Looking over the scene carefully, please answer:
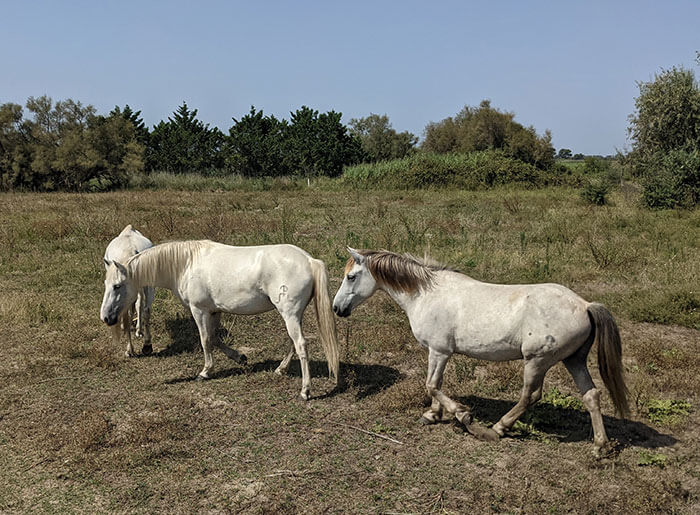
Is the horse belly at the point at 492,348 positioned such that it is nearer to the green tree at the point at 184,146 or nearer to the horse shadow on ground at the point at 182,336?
the horse shadow on ground at the point at 182,336

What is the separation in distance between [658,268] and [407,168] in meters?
21.9

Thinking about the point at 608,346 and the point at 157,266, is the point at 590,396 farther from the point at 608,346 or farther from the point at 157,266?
the point at 157,266

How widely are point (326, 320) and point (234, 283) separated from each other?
1178 millimetres

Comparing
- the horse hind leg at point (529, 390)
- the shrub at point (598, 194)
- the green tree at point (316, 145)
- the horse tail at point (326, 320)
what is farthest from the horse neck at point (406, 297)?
the green tree at point (316, 145)

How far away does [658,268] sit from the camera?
9.88 metres

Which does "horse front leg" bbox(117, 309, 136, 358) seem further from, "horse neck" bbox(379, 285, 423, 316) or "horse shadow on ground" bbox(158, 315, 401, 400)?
"horse neck" bbox(379, 285, 423, 316)

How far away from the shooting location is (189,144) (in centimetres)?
4041

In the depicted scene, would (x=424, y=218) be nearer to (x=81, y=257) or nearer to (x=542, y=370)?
(x=81, y=257)

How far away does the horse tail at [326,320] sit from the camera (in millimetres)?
5805

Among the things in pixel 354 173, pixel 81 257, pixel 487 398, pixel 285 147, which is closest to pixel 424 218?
pixel 81 257

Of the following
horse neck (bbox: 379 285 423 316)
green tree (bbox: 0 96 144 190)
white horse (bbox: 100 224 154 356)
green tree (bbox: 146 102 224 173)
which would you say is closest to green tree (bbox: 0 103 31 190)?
green tree (bbox: 0 96 144 190)

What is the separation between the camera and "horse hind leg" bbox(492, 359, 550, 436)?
4.55m

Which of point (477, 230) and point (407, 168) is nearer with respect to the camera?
point (477, 230)

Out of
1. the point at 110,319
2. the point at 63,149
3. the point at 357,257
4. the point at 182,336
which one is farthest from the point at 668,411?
the point at 63,149
